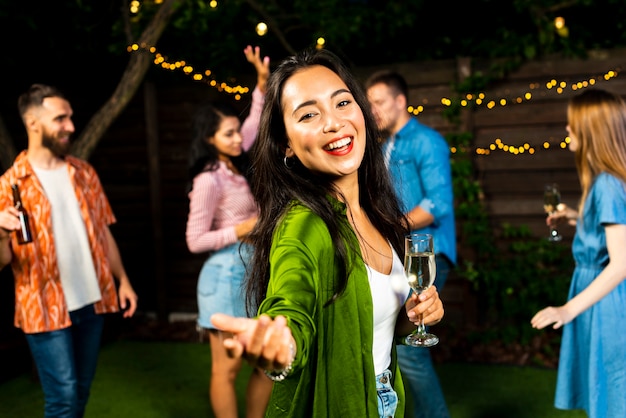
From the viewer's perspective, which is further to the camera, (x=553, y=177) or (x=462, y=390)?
(x=553, y=177)

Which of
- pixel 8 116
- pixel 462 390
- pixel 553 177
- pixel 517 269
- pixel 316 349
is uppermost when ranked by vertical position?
pixel 8 116

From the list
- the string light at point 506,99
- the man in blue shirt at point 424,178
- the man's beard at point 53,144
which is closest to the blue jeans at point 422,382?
the man in blue shirt at point 424,178

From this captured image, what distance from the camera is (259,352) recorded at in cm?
127

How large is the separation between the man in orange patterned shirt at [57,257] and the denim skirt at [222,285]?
45 cm

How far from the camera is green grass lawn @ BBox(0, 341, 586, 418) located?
168 inches

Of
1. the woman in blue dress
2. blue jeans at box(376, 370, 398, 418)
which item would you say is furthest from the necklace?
the woman in blue dress

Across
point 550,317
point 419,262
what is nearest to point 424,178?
point 550,317

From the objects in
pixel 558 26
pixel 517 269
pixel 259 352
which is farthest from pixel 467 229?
pixel 259 352

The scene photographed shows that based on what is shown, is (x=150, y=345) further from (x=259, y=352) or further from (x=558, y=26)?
(x=259, y=352)

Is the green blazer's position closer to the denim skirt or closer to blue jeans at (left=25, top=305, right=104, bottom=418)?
blue jeans at (left=25, top=305, right=104, bottom=418)

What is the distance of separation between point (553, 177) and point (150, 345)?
340cm

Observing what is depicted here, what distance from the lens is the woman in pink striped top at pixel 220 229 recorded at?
3535 mm

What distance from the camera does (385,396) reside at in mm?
1911

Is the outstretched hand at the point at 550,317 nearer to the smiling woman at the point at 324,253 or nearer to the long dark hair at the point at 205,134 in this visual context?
the smiling woman at the point at 324,253
